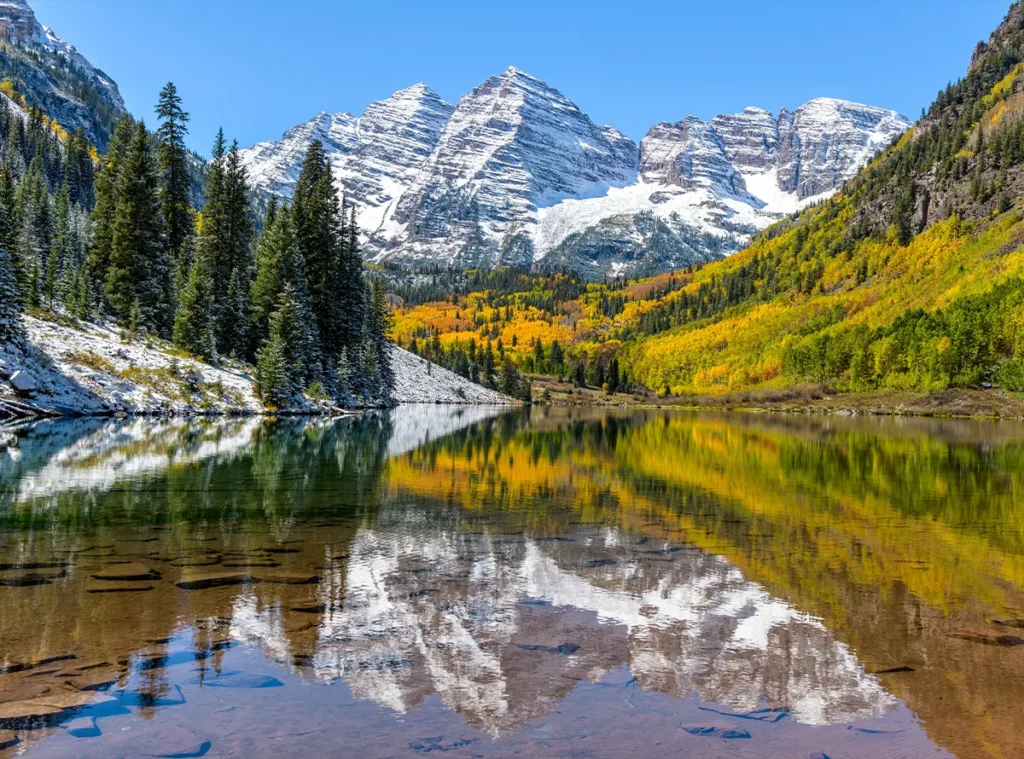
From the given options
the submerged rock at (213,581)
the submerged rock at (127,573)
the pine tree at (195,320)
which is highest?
the pine tree at (195,320)

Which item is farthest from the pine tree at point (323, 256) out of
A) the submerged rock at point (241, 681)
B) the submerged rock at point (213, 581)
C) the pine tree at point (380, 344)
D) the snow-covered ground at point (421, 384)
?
the submerged rock at point (241, 681)

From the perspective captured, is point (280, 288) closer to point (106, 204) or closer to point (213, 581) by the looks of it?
point (106, 204)

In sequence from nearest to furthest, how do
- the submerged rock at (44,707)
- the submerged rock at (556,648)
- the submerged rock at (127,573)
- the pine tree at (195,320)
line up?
1. the submerged rock at (44,707)
2. the submerged rock at (556,648)
3. the submerged rock at (127,573)
4. the pine tree at (195,320)

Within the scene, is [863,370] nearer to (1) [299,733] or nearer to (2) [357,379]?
(2) [357,379]

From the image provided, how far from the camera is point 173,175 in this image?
88812mm

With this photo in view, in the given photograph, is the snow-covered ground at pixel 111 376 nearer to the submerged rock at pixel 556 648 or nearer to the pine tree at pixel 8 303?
the pine tree at pixel 8 303

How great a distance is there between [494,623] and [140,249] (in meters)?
78.2

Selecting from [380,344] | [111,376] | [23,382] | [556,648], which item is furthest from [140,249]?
[556,648]

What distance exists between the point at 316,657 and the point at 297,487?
17379 millimetres

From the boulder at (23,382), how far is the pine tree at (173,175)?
32.7 m

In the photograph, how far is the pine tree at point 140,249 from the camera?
7550cm

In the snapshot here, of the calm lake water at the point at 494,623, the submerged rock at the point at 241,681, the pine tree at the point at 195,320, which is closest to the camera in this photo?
the calm lake water at the point at 494,623

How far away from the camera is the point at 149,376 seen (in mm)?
66562

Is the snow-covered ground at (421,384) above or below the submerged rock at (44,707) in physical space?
above
